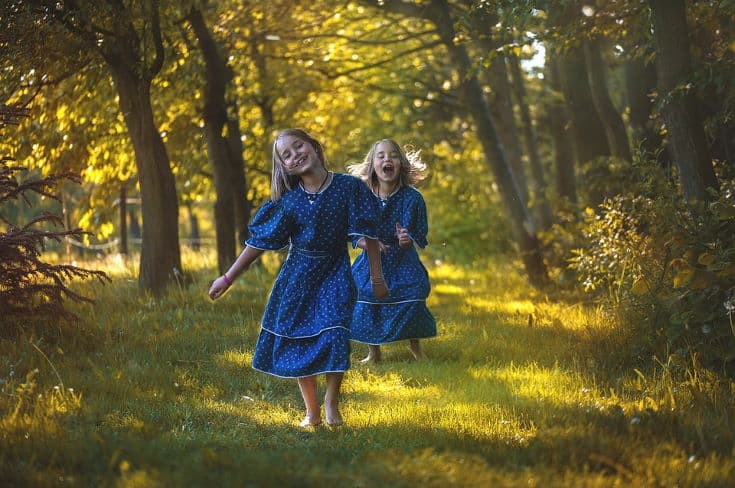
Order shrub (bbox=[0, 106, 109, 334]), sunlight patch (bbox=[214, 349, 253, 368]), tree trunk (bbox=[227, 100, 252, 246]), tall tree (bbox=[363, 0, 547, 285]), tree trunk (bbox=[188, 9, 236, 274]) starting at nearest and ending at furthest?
shrub (bbox=[0, 106, 109, 334]) < sunlight patch (bbox=[214, 349, 253, 368]) < tree trunk (bbox=[188, 9, 236, 274]) < tall tree (bbox=[363, 0, 547, 285]) < tree trunk (bbox=[227, 100, 252, 246])

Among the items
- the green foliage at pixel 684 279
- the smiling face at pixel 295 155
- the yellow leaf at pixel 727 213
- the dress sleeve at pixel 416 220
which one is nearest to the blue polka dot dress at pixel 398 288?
the dress sleeve at pixel 416 220

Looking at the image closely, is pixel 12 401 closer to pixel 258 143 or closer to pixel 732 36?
pixel 732 36

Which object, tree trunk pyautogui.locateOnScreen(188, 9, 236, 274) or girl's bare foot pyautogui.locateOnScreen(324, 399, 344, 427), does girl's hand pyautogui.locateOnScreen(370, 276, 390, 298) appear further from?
tree trunk pyautogui.locateOnScreen(188, 9, 236, 274)

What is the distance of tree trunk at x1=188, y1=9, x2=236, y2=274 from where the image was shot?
13859mm

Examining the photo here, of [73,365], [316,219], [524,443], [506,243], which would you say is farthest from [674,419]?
[506,243]

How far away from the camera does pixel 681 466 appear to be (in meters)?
4.89

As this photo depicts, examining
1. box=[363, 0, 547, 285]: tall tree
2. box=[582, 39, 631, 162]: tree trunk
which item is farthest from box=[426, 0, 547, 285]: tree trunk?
box=[582, 39, 631, 162]: tree trunk

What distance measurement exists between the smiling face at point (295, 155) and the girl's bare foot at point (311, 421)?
160 cm

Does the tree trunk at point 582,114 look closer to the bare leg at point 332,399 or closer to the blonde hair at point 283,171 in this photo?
the blonde hair at point 283,171

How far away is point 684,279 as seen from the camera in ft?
22.4

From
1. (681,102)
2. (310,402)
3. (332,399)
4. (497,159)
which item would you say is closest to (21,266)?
(310,402)

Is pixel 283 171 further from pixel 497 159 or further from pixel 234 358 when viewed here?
pixel 497 159

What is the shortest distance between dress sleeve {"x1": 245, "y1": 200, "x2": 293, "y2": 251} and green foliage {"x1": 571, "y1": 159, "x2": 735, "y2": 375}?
2.75 m

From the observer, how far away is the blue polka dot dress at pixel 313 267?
650 centimetres
